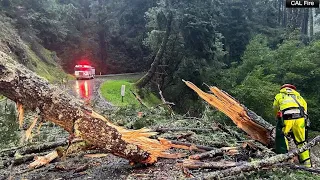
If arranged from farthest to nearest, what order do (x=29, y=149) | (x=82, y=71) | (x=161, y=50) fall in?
1. (x=82, y=71)
2. (x=161, y=50)
3. (x=29, y=149)

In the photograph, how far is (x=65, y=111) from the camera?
3969 mm

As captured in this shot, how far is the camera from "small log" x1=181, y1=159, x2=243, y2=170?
4258mm

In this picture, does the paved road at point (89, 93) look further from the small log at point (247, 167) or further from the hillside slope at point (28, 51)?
the small log at point (247, 167)

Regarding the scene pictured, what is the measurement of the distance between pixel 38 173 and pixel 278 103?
385 cm

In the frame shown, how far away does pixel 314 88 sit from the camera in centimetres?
1600

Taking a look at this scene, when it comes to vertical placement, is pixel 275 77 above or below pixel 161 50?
below

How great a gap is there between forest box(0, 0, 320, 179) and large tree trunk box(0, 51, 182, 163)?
15.0ft

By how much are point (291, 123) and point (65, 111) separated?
3.30 meters

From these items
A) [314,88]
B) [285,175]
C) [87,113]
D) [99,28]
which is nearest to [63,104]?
[87,113]

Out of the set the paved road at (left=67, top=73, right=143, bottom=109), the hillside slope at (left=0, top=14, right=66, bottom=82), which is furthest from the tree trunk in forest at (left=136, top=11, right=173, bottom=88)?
the hillside slope at (left=0, top=14, right=66, bottom=82)

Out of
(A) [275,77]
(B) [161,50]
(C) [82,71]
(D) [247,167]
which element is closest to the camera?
(D) [247,167]

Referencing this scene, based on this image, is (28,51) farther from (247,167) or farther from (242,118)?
(247,167)

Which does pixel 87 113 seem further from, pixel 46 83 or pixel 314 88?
pixel 314 88

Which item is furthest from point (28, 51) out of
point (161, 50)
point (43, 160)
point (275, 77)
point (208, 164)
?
point (208, 164)
